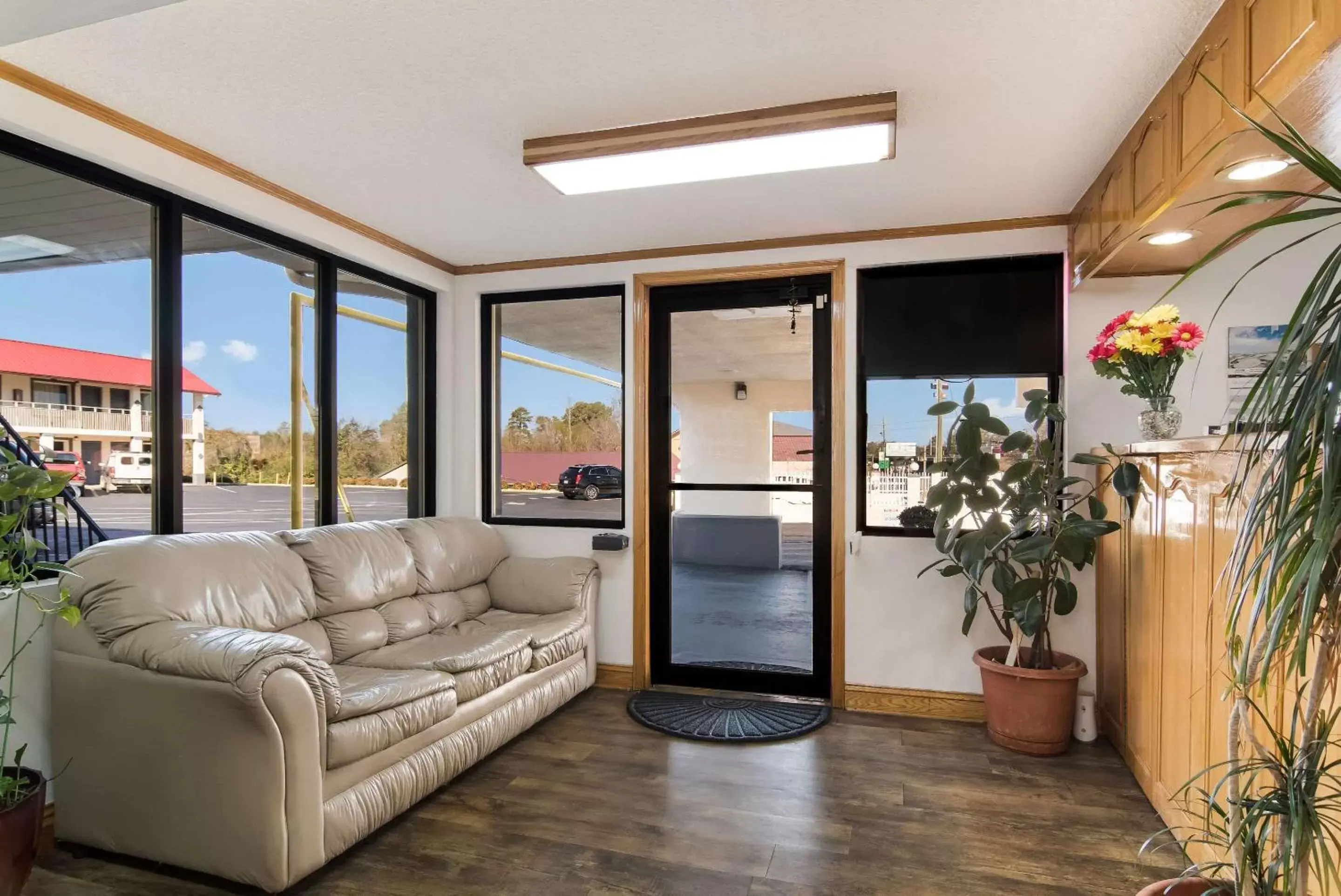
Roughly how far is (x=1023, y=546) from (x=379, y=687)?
8.65 ft

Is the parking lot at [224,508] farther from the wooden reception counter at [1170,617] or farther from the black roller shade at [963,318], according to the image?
the wooden reception counter at [1170,617]

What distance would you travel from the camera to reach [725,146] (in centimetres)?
266

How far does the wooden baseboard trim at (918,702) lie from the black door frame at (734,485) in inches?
7.1

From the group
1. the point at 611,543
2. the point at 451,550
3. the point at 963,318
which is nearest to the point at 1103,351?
the point at 963,318

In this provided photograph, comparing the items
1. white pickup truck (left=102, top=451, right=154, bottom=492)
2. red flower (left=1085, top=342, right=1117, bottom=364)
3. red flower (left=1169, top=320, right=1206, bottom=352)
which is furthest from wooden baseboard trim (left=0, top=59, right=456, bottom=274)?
red flower (left=1169, top=320, right=1206, bottom=352)

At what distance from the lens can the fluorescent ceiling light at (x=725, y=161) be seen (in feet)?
8.59

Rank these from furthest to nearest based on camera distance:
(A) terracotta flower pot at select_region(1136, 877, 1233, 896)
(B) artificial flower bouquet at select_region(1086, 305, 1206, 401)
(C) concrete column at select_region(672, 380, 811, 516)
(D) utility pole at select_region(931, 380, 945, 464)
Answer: (C) concrete column at select_region(672, 380, 811, 516), (D) utility pole at select_region(931, 380, 945, 464), (B) artificial flower bouquet at select_region(1086, 305, 1206, 401), (A) terracotta flower pot at select_region(1136, 877, 1233, 896)

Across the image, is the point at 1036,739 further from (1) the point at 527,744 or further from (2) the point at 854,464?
(1) the point at 527,744

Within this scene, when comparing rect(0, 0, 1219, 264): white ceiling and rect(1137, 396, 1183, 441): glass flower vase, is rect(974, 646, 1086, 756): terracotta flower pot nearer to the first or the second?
rect(1137, 396, 1183, 441): glass flower vase

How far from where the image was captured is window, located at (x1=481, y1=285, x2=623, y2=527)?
4453 mm

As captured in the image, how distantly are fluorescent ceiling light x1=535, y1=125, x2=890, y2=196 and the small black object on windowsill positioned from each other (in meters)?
2.02

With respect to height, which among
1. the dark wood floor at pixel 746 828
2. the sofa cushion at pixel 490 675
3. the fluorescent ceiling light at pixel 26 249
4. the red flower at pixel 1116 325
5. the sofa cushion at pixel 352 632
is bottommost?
the dark wood floor at pixel 746 828

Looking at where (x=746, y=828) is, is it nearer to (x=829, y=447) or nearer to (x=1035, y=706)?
(x=1035, y=706)

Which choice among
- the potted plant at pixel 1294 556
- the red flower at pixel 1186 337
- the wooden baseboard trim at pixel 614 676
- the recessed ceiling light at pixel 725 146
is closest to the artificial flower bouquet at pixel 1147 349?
the red flower at pixel 1186 337
